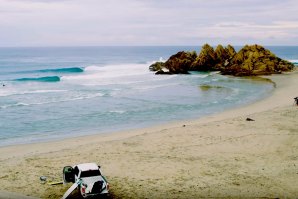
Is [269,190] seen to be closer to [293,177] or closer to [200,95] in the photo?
[293,177]

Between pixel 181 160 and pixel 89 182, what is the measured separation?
19.9ft

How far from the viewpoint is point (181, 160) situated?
19.7 metres

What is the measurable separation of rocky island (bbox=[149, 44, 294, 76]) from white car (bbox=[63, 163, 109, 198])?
171 ft

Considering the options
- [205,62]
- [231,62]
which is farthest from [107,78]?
[231,62]

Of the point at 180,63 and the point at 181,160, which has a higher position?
the point at 180,63

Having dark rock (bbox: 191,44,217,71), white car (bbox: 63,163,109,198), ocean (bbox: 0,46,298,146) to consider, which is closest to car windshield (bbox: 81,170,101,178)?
white car (bbox: 63,163,109,198)

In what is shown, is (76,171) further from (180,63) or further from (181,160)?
(180,63)

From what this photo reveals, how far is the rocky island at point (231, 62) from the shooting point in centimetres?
6688

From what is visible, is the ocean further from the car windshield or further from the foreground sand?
the car windshield

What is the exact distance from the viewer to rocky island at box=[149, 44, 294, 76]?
219 feet

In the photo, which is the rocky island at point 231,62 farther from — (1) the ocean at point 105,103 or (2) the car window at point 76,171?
(2) the car window at point 76,171

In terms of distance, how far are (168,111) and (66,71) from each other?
159 ft

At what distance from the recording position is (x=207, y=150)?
2138cm

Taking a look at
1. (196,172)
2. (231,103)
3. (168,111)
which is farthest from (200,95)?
(196,172)
